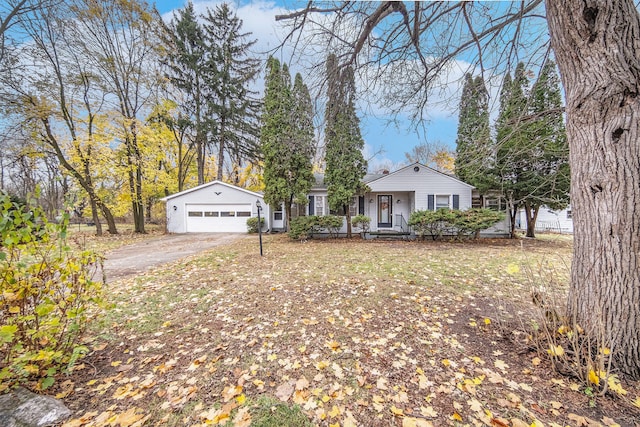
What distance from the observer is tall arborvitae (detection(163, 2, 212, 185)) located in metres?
16.5

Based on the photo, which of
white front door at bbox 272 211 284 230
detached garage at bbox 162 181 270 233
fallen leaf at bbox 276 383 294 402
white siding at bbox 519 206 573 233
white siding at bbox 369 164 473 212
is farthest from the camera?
white siding at bbox 519 206 573 233

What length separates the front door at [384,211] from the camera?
15.1 metres

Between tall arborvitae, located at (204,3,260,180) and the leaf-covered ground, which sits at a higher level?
tall arborvitae, located at (204,3,260,180)

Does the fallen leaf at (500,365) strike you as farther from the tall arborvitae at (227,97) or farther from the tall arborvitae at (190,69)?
the tall arborvitae at (190,69)

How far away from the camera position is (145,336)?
3.07 m

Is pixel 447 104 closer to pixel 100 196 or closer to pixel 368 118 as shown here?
pixel 368 118

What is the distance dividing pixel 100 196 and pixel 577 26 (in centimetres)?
1891

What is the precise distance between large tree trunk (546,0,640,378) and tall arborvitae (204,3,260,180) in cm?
1735

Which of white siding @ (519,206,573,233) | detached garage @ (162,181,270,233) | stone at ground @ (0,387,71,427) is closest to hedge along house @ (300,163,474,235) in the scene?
detached garage @ (162,181,270,233)

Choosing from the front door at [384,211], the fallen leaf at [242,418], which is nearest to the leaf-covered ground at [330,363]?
the fallen leaf at [242,418]

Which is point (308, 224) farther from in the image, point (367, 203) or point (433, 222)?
point (433, 222)

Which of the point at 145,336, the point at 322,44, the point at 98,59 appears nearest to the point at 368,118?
the point at 322,44

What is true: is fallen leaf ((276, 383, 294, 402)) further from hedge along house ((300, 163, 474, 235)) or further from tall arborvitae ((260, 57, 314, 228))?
hedge along house ((300, 163, 474, 235))

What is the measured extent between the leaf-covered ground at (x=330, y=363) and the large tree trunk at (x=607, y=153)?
0.42 meters
